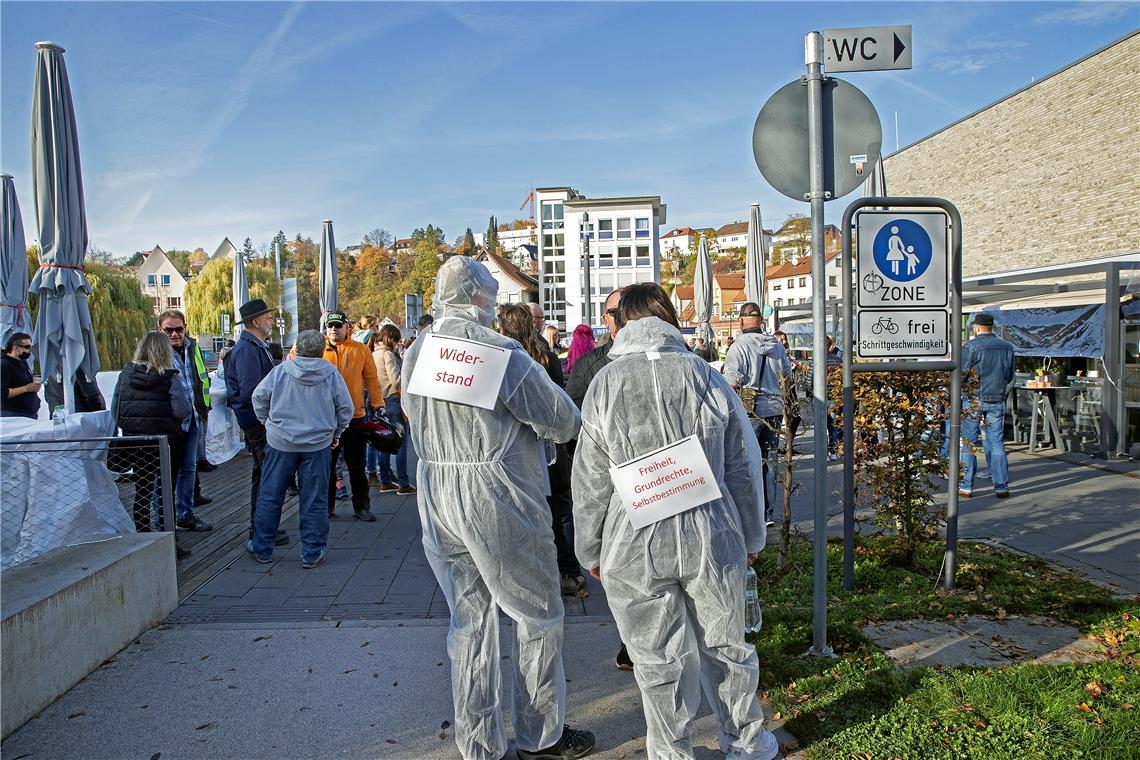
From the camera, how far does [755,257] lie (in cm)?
1764

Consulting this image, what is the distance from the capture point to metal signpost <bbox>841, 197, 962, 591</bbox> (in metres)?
4.57

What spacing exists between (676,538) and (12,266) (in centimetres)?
987

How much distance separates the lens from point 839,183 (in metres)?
3.91

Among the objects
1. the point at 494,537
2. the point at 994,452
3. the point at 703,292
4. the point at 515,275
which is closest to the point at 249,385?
the point at 494,537

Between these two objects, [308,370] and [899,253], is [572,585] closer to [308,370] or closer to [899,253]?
[308,370]

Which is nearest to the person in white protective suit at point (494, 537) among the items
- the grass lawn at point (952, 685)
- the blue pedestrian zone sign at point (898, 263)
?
the grass lawn at point (952, 685)

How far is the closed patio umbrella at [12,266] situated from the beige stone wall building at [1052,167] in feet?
77.9

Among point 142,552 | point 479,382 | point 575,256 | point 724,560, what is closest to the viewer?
point 724,560

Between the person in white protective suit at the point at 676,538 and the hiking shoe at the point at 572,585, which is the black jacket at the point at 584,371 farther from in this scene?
the person in white protective suit at the point at 676,538

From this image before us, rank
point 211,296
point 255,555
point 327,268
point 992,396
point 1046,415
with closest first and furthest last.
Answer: point 255,555 → point 992,396 → point 1046,415 → point 327,268 → point 211,296

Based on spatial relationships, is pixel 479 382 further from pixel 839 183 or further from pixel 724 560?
pixel 839 183

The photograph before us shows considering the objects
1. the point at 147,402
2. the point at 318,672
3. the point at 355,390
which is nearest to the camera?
the point at 318,672

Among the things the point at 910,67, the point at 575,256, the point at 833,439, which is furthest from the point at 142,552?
the point at 575,256

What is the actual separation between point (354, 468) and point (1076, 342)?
10.1 metres
